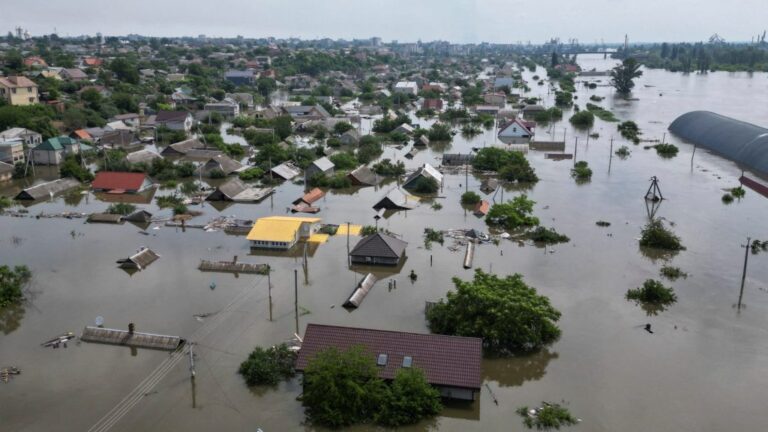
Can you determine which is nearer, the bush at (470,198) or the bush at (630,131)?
the bush at (470,198)

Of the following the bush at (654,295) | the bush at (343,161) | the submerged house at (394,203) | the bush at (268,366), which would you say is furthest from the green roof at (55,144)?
the bush at (654,295)

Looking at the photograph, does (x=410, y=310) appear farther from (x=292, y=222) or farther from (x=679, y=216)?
(x=679, y=216)

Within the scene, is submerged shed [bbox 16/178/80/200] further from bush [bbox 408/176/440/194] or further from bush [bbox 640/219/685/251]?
bush [bbox 640/219/685/251]

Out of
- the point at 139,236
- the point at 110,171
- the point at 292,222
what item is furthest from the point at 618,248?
the point at 110,171

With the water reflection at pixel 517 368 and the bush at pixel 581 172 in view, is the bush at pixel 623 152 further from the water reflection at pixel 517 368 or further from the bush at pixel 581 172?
the water reflection at pixel 517 368

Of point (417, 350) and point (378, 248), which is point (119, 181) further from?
point (417, 350)

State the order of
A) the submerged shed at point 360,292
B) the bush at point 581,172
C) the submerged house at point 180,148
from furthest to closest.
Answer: the submerged house at point 180,148 < the bush at point 581,172 < the submerged shed at point 360,292
